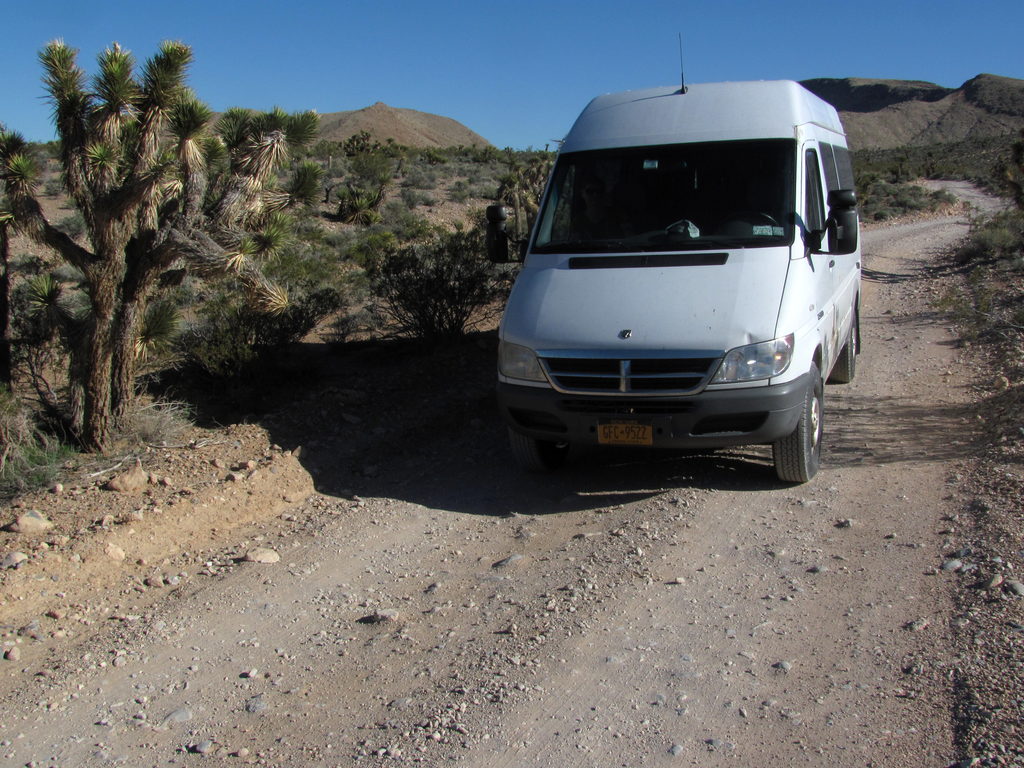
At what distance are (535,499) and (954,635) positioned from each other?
9.53 feet

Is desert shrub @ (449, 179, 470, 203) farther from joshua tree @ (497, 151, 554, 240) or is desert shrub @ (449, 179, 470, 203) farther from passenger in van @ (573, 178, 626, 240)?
passenger in van @ (573, 178, 626, 240)

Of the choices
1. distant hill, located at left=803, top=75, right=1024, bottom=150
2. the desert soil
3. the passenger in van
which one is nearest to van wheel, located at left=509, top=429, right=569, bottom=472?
the desert soil

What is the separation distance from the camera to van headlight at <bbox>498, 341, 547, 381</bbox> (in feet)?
19.2

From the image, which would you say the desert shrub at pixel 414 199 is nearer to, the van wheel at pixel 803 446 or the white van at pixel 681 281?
the white van at pixel 681 281

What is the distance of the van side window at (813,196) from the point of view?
21.3 feet

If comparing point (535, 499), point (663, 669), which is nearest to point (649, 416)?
point (535, 499)

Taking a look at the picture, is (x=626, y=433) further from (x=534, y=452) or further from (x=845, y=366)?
(x=845, y=366)

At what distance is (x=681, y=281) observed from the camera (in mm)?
5879

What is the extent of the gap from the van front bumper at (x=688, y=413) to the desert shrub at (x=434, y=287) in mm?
4842

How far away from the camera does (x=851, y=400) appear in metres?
8.18

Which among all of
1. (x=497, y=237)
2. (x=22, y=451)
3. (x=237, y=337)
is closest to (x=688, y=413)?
(x=497, y=237)

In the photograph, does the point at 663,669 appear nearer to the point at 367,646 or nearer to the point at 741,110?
the point at 367,646

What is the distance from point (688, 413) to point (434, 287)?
18.1ft

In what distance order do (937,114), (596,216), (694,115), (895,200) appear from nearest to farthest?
(596,216) < (694,115) < (895,200) < (937,114)
